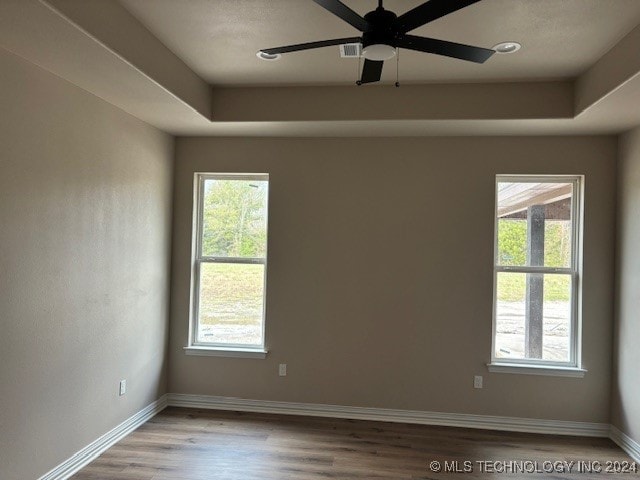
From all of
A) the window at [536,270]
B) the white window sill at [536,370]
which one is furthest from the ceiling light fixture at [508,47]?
the white window sill at [536,370]

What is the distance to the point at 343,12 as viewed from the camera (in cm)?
173

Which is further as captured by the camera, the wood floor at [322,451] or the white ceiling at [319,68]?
the wood floor at [322,451]

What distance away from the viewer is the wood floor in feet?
10.0

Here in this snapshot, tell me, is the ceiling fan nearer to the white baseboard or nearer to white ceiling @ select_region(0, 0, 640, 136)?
white ceiling @ select_region(0, 0, 640, 136)

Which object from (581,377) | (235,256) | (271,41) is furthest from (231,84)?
(581,377)

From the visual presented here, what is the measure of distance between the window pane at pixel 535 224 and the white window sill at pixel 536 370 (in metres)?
0.88

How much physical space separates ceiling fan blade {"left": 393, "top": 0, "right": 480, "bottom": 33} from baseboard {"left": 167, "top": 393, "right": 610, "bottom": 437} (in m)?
3.29

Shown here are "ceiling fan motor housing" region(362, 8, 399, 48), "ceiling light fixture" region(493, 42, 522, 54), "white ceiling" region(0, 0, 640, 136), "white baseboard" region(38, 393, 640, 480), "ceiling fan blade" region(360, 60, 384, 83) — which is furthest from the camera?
"white baseboard" region(38, 393, 640, 480)

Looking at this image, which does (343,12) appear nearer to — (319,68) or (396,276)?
(319,68)

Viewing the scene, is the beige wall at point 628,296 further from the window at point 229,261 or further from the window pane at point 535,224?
the window at point 229,261

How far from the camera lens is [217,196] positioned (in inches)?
173

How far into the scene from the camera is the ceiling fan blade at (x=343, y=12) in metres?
1.67

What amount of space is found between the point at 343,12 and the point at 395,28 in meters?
0.23

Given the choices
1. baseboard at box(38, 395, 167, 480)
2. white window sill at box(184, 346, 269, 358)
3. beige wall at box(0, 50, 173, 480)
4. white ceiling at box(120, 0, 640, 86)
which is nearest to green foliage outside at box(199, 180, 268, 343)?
white window sill at box(184, 346, 269, 358)
